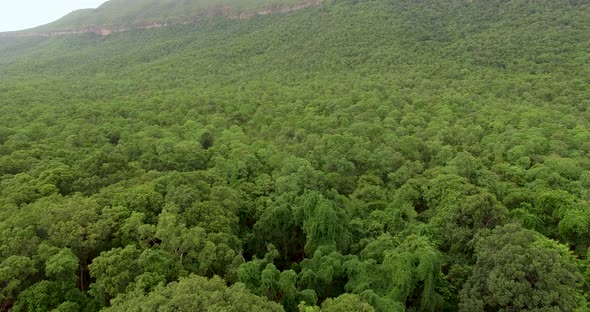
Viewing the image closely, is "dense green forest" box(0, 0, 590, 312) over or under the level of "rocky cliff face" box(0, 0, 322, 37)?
under

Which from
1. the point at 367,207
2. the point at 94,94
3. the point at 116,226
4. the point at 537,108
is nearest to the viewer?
the point at 116,226

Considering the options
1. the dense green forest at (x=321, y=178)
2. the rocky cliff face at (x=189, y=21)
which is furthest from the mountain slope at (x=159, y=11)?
the dense green forest at (x=321, y=178)

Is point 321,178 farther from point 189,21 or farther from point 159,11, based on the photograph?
point 159,11

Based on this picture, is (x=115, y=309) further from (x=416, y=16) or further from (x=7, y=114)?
(x=416, y=16)

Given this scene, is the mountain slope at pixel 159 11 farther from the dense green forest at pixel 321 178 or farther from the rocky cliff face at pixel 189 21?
the dense green forest at pixel 321 178

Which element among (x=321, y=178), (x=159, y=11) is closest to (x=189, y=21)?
(x=159, y=11)

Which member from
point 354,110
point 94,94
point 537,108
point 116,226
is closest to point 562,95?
point 537,108

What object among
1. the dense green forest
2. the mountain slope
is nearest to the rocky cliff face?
the mountain slope

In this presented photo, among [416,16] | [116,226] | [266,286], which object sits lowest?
[266,286]

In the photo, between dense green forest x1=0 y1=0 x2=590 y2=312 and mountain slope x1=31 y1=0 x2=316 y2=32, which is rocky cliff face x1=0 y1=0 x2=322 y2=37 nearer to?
mountain slope x1=31 y1=0 x2=316 y2=32
